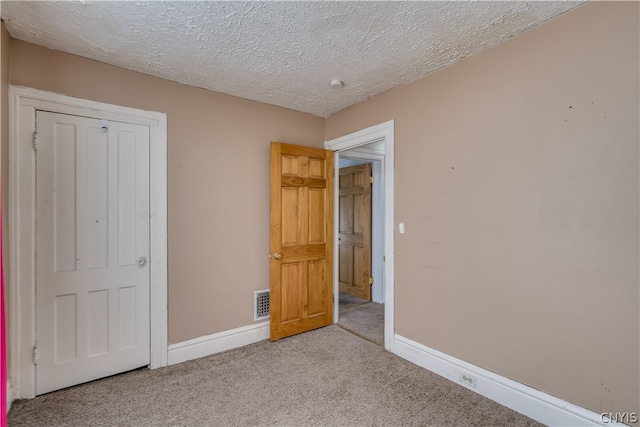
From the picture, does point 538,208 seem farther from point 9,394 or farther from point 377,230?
point 9,394

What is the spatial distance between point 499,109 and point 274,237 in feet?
7.20

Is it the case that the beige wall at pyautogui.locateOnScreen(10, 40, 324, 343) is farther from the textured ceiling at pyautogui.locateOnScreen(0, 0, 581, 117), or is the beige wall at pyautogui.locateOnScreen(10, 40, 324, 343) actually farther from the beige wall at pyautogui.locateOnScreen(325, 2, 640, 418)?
the beige wall at pyautogui.locateOnScreen(325, 2, 640, 418)

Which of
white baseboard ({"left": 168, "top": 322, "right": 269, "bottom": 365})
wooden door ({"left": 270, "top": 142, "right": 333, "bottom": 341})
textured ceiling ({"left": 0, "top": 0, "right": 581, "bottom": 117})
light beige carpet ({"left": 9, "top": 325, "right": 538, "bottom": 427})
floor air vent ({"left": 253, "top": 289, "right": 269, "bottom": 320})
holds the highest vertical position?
textured ceiling ({"left": 0, "top": 0, "right": 581, "bottom": 117})

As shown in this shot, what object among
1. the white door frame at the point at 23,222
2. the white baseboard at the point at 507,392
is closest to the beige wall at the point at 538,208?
the white baseboard at the point at 507,392

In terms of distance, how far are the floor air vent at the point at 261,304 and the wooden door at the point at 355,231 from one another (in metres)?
1.89

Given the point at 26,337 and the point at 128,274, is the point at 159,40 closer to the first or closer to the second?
the point at 128,274

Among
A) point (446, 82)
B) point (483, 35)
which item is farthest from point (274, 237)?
point (483, 35)

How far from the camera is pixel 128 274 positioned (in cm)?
244

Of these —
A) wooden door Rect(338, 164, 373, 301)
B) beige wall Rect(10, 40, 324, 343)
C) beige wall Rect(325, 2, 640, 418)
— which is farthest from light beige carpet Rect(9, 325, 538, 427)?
wooden door Rect(338, 164, 373, 301)

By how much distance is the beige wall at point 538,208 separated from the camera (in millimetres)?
1608

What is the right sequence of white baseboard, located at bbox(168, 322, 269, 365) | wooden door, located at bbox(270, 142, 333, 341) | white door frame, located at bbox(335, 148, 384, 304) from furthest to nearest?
1. white door frame, located at bbox(335, 148, 384, 304)
2. wooden door, located at bbox(270, 142, 333, 341)
3. white baseboard, located at bbox(168, 322, 269, 365)

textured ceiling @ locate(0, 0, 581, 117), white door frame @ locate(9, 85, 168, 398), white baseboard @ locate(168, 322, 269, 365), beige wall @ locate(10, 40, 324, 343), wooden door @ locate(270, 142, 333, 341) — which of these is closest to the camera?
textured ceiling @ locate(0, 0, 581, 117)

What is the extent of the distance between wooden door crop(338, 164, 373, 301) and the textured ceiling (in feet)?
6.97

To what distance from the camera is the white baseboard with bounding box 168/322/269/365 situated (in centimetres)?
263
